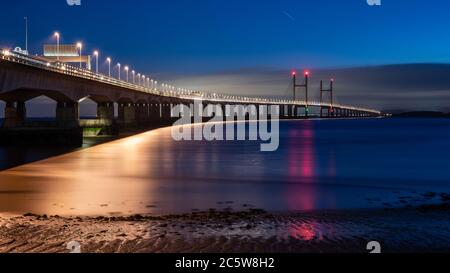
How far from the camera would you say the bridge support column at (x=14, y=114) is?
52.4m

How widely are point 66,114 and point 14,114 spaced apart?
485 centimetres

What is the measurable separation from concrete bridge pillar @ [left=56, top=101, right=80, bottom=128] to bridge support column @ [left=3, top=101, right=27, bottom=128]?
128 inches

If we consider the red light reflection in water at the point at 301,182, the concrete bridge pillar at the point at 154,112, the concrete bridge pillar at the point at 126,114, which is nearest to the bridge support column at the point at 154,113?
the concrete bridge pillar at the point at 154,112

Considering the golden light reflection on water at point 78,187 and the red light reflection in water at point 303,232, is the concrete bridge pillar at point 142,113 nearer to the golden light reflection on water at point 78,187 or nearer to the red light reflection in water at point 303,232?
the golden light reflection on water at point 78,187

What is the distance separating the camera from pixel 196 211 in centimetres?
1706

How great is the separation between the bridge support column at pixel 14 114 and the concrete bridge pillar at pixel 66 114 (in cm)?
326

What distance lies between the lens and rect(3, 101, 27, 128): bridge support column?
2063 inches

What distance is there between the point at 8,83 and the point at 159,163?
36.5 ft

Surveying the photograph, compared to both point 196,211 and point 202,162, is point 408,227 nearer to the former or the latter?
point 196,211

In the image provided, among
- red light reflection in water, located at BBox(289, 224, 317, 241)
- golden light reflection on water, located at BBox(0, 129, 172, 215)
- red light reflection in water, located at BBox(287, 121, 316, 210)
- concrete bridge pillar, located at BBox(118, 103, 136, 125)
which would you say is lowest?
red light reflection in water, located at BBox(287, 121, 316, 210)

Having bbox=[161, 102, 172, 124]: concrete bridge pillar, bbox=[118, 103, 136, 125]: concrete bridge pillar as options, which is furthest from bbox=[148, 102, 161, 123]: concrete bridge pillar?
bbox=[118, 103, 136, 125]: concrete bridge pillar

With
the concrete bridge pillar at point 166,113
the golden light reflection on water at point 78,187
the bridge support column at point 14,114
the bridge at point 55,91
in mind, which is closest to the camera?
the golden light reflection on water at point 78,187

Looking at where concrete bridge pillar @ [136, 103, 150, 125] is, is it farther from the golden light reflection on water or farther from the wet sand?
the wet sand
